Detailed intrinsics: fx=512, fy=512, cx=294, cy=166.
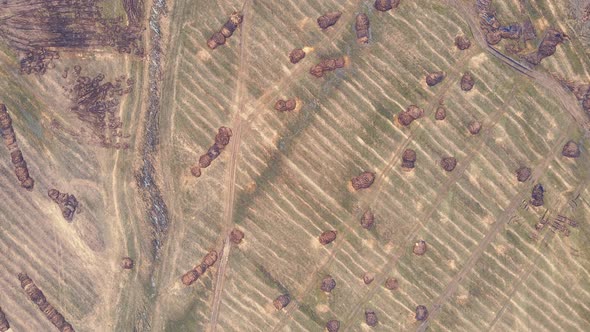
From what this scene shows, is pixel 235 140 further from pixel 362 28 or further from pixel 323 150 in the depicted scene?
pixel 362 28

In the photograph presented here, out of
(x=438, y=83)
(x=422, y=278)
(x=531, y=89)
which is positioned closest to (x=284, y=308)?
(x=422, y=278)

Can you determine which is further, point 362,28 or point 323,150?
point 323,150

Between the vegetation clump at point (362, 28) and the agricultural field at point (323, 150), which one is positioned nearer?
the vegetation clump at point (362, 28)

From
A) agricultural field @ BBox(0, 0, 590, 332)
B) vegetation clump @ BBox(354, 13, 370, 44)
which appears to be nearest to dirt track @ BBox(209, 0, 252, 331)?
agricultural field @ BBox(0, 0, 590, 332)

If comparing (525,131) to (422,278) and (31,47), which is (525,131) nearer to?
(422,278)

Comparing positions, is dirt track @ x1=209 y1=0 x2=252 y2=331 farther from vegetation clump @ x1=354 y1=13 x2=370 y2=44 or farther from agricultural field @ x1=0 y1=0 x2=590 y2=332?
vegetation clump @ x1=354 y1=13 x2=370 y2=44

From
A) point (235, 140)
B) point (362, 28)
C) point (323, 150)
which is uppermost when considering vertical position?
point (235, 140)

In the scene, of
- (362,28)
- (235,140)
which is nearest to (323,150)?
(235,140)

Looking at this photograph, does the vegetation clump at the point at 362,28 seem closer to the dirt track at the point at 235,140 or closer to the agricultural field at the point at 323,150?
the agricultural field at the point at 323,150

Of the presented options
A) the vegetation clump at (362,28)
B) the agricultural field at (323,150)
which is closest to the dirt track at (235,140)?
the agricultural field at (323,150)
